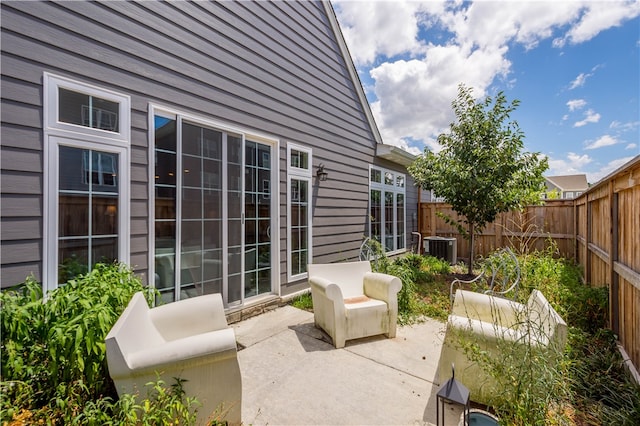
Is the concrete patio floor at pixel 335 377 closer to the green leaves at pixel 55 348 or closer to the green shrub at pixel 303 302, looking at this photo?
the green shrub at pixel 303 302

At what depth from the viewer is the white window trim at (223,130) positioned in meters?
2.78

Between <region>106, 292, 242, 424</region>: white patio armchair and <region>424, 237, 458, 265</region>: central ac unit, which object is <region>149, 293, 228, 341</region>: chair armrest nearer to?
<region>106, 292, 242, 424</region>: white patio armchair

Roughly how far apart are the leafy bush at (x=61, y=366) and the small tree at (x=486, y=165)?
5450 mm

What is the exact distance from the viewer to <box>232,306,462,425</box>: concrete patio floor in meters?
1.99

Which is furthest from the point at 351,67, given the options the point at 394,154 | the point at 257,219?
the point at 257,219

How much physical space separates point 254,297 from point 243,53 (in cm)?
340

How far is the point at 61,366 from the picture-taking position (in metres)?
1.53

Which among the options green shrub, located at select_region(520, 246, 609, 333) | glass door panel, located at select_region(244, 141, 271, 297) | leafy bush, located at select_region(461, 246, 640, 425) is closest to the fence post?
leafy bush, located at select_region(461, 246, 640, 425)

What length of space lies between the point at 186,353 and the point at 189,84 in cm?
287

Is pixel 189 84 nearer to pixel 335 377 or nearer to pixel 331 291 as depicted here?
pixel 331 291

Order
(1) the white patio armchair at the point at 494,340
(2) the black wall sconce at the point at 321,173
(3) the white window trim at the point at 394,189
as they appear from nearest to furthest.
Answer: (1) the white patio armchair at the point at 494,340 → (2) the black wall sconce at the point at 321,173 → (3) the white window trim at the point at 394,189

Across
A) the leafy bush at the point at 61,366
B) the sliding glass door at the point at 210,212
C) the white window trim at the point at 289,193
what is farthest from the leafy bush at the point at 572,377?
the white window trim at the point at 289,193

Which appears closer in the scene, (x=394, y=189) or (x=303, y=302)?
(x=303, y=302)

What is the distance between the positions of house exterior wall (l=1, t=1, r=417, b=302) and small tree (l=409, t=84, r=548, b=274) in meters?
1.93
